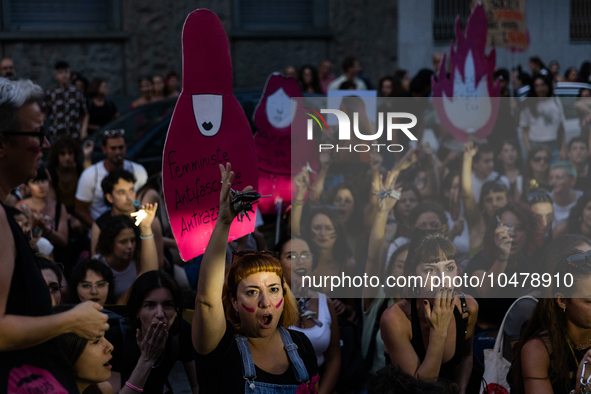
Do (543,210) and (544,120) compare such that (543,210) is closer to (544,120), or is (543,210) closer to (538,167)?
(538,167)

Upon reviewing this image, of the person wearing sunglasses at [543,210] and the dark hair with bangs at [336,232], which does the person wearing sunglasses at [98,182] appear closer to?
the dark hair with bangs at [336,232]

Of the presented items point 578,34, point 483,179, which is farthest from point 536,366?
point 578,34

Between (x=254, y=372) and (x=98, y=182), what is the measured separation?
357 centimetres

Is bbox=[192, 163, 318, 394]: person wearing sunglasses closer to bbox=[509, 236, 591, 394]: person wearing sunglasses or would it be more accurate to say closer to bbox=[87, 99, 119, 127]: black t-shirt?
bbox=[509, 236, 591, 394]: person wearing sunglasses

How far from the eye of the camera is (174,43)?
41.9 feet

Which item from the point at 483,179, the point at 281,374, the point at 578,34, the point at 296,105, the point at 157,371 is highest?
the point at 578,34

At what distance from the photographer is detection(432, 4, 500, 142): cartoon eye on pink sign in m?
5.34

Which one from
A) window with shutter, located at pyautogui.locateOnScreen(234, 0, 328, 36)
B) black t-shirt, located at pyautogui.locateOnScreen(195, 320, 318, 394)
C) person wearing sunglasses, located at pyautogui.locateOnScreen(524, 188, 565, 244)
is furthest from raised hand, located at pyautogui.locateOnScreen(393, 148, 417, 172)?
window with shutter, located at pyautogui.locateOnScreen(234, 0, 328, 36)

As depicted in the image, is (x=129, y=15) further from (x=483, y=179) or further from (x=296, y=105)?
(x=483, y=179)

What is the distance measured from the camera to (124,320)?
10.7 ft

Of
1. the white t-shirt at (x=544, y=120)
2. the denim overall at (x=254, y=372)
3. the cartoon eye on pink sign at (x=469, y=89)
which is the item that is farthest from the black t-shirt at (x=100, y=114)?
the denim overall at (x=254, y=372)

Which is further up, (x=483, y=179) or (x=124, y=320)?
(x=483, y=179)

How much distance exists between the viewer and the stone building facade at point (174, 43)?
12328 millimetres

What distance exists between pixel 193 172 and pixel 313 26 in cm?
1148
